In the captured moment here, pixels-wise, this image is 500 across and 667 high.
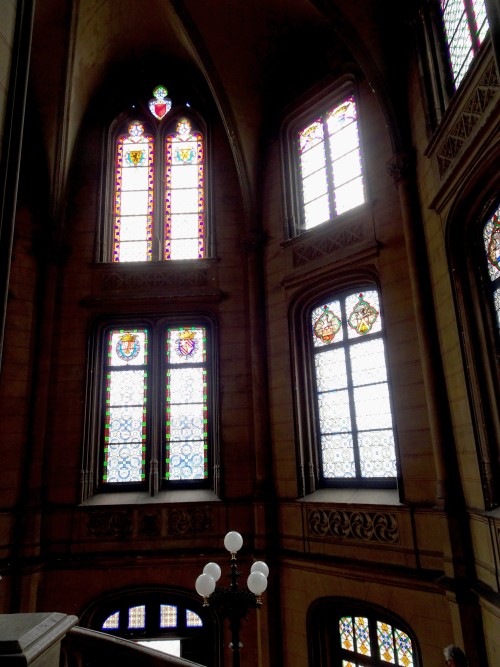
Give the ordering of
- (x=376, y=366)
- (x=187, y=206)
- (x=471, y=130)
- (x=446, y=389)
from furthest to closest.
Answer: (x=187, y=206) < (x=376, y=366) < (x=446, y=389) < (x=471, y=130)

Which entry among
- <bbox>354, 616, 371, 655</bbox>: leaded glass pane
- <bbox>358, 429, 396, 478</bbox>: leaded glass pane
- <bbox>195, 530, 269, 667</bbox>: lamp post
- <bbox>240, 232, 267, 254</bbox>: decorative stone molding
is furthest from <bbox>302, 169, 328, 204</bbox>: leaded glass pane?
<bbox>354, 616, 371, 655</bbox>: leaded glass pane

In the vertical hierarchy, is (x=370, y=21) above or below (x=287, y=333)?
above

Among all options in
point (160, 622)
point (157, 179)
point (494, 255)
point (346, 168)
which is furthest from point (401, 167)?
point (160, 622)

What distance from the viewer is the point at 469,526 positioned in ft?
18.6

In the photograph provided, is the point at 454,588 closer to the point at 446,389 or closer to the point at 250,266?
the point at 446,389

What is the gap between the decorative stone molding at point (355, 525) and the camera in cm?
654

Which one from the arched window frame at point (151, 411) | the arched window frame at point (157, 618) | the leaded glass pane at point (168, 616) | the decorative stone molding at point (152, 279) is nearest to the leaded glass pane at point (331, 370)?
the arched window frame at point (151, 411)

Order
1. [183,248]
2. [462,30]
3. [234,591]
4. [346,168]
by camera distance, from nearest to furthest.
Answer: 1. [234,591]
2. [462,30]
3. [346,168]
4. [183,248]

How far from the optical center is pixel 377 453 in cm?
727

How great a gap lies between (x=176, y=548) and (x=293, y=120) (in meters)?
7.70

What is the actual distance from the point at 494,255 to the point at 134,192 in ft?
23.2

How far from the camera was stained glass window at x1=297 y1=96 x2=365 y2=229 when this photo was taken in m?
8.43

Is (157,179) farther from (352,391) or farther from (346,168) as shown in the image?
(352,391)

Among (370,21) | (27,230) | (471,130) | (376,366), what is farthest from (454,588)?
(27,230)
